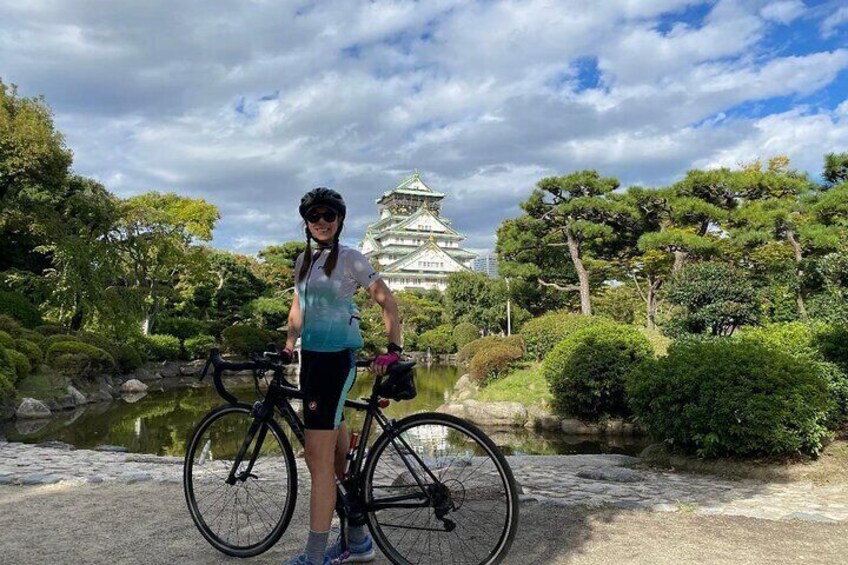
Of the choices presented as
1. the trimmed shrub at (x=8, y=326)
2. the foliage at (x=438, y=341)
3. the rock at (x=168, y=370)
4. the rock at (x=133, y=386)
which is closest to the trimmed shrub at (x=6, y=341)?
the trimmed shrub at (x=8, y=326)

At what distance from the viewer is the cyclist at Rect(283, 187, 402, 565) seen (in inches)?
91.9

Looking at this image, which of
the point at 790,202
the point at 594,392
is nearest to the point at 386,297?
the point at 594,392

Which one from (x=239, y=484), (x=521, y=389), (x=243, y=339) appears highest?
(x=243, y=339)

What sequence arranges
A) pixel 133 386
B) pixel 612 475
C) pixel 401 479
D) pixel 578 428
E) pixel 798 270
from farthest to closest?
pixel 133 386, pixel 798 270, pixel 578 428, pixel 612 475, pixel 401 479

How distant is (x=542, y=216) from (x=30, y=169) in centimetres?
1647

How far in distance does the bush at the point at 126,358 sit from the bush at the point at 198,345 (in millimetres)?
4393

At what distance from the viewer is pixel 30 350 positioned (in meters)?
12.9

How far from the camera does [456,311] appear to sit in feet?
108

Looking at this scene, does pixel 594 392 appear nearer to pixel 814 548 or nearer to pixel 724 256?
pixel 814 548

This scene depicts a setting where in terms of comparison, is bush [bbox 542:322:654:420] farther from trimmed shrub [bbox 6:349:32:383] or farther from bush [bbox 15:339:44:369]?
bush [bbox 15:339:44:369]

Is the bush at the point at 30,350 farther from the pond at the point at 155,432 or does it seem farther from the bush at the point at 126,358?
the bush at the point at 126,358

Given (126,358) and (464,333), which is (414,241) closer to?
(464,333)

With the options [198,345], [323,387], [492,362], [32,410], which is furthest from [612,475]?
[198,345]

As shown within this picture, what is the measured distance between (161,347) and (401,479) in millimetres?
21461
